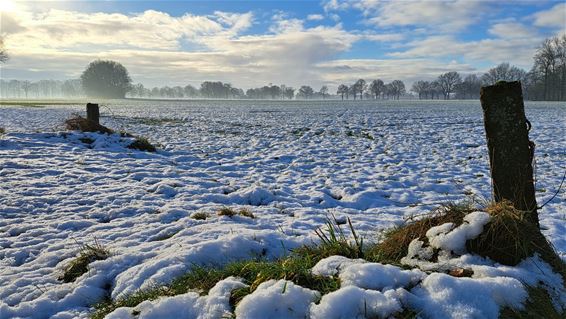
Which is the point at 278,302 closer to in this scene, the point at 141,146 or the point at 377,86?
the point at 141,146

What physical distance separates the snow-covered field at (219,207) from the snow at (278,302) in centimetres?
1

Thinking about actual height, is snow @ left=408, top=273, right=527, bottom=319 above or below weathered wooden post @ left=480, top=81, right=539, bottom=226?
below

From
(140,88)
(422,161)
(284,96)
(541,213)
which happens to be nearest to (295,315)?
(541,213)

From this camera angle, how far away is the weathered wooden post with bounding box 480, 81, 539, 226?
3461 millimetres

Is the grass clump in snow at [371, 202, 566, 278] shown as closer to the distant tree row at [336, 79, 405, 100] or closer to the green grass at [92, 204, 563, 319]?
the green grass at [92, 204, 563, 319]

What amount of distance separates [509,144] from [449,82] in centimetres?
13948

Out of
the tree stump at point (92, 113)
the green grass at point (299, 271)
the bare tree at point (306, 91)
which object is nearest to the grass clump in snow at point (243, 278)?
the green grass at point (299, 271)

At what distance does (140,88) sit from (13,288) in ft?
646

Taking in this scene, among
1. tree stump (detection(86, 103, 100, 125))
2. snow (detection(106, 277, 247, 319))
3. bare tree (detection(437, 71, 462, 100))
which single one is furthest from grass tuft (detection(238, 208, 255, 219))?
bare tree (detection(437, 71, 462, 100))

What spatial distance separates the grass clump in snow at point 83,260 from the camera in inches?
160

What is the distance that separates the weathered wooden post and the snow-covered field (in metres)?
0.91

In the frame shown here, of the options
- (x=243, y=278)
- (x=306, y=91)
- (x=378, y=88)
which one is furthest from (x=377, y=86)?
(x=243, y=278)

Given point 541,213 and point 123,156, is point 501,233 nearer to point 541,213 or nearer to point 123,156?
point 541,213

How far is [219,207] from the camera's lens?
6500 millimetres
